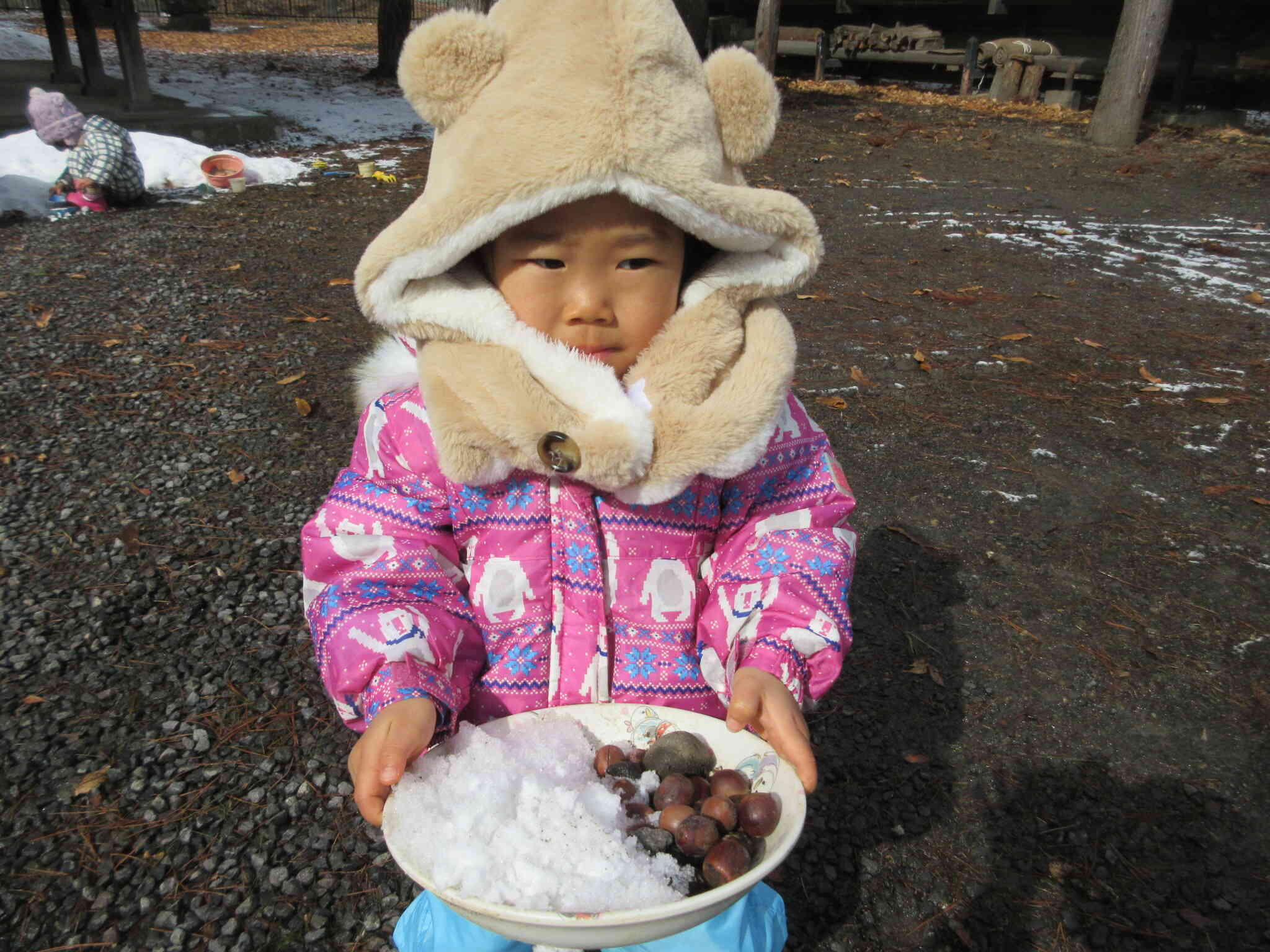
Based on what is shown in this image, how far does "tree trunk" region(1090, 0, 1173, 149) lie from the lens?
10.2m

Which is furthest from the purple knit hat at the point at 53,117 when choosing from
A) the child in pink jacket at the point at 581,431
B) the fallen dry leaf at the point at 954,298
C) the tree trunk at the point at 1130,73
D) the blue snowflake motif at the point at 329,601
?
the tree trunk at the point at 1130,73

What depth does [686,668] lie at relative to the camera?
1.66 metres

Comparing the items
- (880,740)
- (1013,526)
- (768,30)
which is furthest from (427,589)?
(768,30)

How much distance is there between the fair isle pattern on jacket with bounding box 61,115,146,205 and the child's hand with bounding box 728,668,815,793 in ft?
25.3

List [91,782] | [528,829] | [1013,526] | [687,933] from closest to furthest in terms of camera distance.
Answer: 1. [528,829]
2. [687,933]
3. [91,782]
4. [1013,526]

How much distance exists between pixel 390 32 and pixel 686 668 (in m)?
16.1

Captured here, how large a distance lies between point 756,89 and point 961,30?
706 inches

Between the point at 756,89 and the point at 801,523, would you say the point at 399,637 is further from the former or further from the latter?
the point at 756,89

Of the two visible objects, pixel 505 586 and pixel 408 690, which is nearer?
pixel 408 690

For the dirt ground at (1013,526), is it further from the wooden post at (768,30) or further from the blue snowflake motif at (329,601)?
the wooden post at (768,30)

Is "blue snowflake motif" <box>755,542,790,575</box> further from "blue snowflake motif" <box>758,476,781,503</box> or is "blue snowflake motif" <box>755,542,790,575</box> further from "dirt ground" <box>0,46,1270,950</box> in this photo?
"dirt ground" <box>0,46,1270,950</box>

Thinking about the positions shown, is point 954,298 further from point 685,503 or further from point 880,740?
point 685,503

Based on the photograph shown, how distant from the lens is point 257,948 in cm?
190

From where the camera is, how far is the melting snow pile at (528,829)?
1133mm
